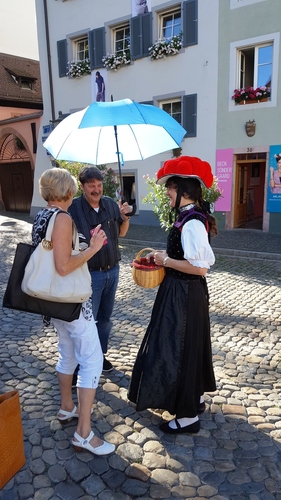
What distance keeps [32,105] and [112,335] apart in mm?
21024

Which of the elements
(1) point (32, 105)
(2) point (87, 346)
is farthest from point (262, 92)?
(1) point (32, 105)

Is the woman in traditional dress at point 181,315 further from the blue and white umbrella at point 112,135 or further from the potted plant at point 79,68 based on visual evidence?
the potted plant at point 79,68

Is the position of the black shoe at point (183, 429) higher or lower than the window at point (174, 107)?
lower

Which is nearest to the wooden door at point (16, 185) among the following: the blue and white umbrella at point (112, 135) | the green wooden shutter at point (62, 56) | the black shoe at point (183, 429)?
the green wooden shutter at point (62, 56)

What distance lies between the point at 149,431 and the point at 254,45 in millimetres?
10988

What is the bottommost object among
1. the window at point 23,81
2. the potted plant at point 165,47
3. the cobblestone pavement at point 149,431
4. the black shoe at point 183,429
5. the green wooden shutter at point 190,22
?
the cobblestone pavement at point 149,431

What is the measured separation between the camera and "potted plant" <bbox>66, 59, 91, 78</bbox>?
13.9 meters

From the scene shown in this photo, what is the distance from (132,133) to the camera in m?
3.51

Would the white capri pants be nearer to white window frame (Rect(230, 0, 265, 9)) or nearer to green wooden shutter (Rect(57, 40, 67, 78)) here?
white window frame (Rect(230, 0, 265, 9))

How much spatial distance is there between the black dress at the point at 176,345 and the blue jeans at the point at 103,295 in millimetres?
615

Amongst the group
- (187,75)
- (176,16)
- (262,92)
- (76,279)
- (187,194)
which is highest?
(176,16)

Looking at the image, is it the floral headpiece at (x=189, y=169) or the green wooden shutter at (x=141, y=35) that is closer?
the floral headpiece at (x=189, y=169)

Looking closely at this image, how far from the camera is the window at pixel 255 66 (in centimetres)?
1044

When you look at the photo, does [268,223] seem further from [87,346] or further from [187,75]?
[87,346]
